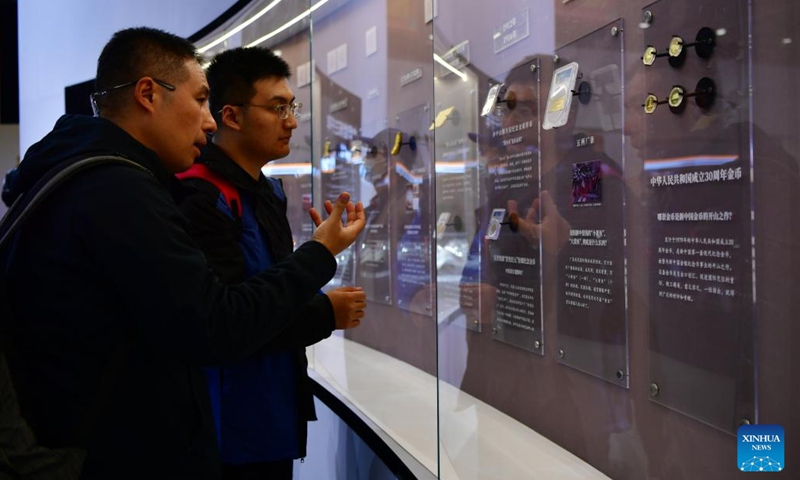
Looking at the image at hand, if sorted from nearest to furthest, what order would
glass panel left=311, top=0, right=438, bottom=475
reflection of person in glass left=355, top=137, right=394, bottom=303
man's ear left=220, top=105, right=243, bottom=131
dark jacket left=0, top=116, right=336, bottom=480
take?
1. dark jacket left=0, top=116, right=336, bottom=480
2. man's ear left=220, top=105, right=243, bottom=131
3. glass panel left=311, top=0, right=438, bottom=475
4. reflection of person in glass left=355, top=137, right=394, bottom=303

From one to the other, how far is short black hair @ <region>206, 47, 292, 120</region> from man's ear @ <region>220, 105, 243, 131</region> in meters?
A: 0.04

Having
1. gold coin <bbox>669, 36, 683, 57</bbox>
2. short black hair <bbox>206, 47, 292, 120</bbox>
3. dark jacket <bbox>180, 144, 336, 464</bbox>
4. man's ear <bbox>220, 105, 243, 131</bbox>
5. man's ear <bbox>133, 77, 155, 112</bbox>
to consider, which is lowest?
dark jacket <bbox>180, 144, 336, 464</bbox>

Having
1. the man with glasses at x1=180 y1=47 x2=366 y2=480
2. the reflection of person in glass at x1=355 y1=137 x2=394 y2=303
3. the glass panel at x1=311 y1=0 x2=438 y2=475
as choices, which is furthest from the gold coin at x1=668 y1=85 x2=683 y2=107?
the reflection of person in glass at x1=355 y1=137 x2=394 y2=303

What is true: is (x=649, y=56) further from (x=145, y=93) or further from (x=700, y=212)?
(x=145, y=93)

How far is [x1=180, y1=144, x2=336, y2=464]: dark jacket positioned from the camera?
1789 millimetres

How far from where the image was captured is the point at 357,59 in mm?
3600

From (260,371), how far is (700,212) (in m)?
1.14

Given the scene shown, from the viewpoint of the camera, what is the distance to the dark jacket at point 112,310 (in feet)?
3.76

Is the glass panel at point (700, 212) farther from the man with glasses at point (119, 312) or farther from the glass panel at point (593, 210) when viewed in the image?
the man with glasses at point (119, 312)

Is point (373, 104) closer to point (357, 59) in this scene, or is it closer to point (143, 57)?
point (357, 59)

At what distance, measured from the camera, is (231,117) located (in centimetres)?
201

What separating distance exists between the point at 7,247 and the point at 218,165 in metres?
0.67

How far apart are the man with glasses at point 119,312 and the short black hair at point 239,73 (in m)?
0.73

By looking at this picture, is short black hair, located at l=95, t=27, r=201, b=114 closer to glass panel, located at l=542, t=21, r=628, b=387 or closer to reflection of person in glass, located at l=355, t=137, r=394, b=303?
glass panel, located at l=542, t=21, r=628, b=387
